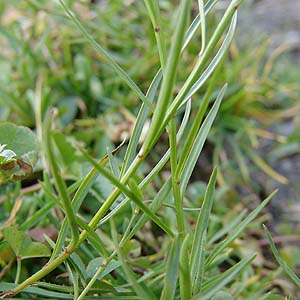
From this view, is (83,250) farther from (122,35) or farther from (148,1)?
(122,35)

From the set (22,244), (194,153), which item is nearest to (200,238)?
(194,153)

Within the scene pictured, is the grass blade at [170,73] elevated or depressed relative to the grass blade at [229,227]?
elevated

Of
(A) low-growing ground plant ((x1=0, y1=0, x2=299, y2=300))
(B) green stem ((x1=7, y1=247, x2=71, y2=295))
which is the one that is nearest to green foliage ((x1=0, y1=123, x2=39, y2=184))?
(A) low-growing ground plant ((x1=0, y1=0, x2=299, y2=300))

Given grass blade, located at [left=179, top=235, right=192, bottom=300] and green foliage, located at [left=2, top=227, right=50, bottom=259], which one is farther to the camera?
green foliage, located at [left=2, top=227, right=50, bottom=259]

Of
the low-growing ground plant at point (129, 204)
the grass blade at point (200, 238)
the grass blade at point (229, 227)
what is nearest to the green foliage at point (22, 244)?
the low-growing ground plant at point (129, 204)

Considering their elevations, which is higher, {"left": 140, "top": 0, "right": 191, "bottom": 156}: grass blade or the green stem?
{"left": 140, "top": 0, "right": 191, "bottom": 156}: grass blade

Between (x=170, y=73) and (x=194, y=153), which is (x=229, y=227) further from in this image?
(x=170, y=73)

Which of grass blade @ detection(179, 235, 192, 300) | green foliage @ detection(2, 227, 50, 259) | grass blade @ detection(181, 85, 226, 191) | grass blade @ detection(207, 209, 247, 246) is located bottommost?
grass blade @ detection(207, 209, 247, 246)

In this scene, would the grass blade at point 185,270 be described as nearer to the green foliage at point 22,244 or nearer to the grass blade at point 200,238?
the grass blade at point 200,238

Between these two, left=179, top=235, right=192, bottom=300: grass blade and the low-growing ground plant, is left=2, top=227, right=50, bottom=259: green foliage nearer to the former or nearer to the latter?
the low-growing ground plant
